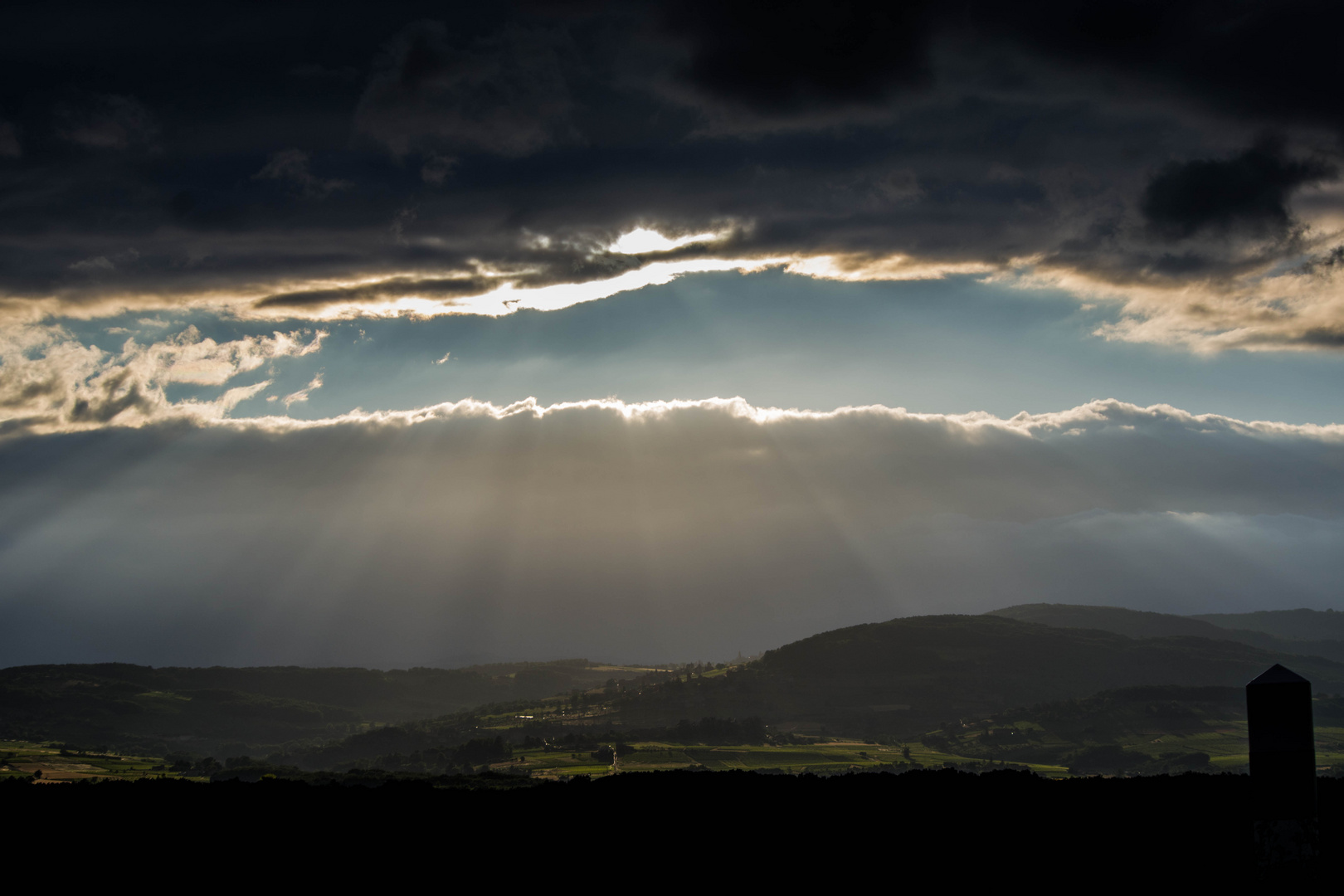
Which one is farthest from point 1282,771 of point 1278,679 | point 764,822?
point 764,822

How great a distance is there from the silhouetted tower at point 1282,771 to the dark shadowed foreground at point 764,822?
11.5 m

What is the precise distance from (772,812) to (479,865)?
1475 cm

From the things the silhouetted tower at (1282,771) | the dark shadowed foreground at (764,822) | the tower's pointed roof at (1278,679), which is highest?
the tower's pointed roof at (1278,679)

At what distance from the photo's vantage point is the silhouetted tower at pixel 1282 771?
18.0 m

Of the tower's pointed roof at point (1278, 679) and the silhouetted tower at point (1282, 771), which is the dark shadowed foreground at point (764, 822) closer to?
the silhouetted tower at point (1282, 771)

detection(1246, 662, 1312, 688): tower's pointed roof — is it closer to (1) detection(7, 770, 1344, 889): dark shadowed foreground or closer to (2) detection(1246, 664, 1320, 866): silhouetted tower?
(2) detection(1246, 664, 1320, 866): silhouetted tower

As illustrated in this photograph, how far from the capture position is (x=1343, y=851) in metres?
29.5

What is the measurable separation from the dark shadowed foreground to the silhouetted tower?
11465 millimetres

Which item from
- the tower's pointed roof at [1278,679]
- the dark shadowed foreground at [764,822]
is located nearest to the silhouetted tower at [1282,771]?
the tower's pointed roof at [1278,679]

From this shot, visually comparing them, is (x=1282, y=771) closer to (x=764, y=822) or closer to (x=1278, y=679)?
(x=1278, y=679)

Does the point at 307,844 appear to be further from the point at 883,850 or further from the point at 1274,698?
the point at 1274,698

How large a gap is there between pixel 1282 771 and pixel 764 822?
86.1 feet

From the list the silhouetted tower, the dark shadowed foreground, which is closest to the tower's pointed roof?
the silhouetted tower

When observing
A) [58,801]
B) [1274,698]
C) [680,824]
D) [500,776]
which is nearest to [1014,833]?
[680,824]
